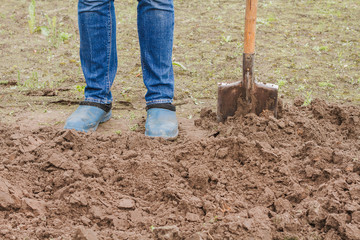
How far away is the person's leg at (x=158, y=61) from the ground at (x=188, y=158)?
145mm

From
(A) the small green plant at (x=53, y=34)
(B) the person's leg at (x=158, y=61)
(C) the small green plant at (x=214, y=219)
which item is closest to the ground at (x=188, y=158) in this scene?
(C) the small green plant at (x=214, y=219)

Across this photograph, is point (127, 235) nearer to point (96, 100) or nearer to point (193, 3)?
point (96, 100)

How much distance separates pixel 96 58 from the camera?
2832 mm

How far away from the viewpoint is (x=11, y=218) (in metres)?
1.84

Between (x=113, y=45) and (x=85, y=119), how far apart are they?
1.90 feet

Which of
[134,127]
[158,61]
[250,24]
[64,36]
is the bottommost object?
[134,127]

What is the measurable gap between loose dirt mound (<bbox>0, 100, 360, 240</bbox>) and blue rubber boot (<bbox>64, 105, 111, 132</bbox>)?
17 centimetres

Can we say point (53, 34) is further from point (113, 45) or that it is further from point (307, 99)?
point (307, 99)

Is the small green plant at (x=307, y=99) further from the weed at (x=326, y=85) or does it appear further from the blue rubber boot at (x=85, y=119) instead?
the blue rubber boot at (x=85, y=119)

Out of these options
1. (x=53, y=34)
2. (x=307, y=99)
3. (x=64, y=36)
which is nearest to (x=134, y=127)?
(x=307, y=99)

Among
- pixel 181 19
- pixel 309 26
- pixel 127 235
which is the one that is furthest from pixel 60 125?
pixel 309 26

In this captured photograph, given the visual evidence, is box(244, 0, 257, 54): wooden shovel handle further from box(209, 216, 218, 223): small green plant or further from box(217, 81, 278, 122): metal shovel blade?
box(209, 216, 218, 223): small green plant

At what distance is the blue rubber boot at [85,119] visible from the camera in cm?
278

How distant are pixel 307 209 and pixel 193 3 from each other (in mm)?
5244
